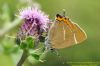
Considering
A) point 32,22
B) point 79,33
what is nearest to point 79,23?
point 32,22

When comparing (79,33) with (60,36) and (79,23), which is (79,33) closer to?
(60,36)

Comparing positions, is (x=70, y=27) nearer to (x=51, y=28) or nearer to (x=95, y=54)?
(x=51, y=28)

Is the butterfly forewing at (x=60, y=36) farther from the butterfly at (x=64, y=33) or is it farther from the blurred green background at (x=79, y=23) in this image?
the blurred green background at (x=79, y=23)

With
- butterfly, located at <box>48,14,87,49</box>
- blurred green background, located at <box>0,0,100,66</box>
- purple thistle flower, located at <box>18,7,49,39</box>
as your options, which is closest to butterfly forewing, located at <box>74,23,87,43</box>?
butterfly, located at <box>48,14,87,49</box>

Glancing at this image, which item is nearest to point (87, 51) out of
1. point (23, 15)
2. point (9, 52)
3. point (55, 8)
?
Result: point (55, 8)

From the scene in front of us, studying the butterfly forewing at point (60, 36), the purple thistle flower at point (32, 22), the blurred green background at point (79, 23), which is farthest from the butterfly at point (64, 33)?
the blurred green background at point (79, 23)

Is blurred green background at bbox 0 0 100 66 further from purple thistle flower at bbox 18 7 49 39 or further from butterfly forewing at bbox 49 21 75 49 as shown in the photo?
butterfly forewing at bbox 49 21 75 49
